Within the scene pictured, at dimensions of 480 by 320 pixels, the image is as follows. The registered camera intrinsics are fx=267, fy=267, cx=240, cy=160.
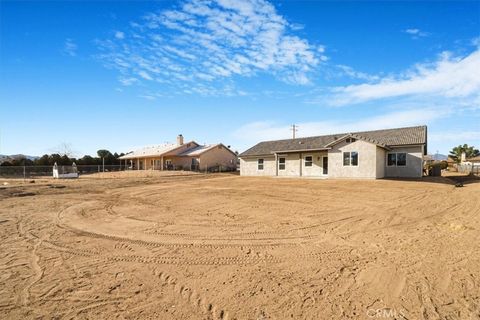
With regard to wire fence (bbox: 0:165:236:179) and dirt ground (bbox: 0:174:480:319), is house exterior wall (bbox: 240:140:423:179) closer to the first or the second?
dirt ground (bbox: 0:174:480:319)

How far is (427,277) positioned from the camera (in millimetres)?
4676

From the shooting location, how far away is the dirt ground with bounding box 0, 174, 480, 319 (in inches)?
155

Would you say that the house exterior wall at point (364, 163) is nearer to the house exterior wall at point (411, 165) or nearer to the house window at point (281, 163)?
the house exterior wall at point (411, 165)

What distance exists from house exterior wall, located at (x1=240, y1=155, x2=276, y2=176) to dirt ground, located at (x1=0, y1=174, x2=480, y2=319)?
2043cm

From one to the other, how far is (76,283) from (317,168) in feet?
79.4

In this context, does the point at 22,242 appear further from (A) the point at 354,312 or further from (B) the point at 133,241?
(A) the point at 354,312

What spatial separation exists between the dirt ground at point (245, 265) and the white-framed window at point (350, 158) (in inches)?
491

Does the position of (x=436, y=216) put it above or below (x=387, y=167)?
below

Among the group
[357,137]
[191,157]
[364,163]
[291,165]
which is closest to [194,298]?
[364,163]

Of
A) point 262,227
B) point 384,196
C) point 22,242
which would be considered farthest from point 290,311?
point 384,196

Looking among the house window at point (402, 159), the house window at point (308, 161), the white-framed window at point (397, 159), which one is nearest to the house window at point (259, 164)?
the house window at point (308, 161)

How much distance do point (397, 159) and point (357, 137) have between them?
494 centimetres

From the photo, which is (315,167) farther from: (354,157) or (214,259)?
Answer: (214,259)

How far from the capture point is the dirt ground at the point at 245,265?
394 centimetres
